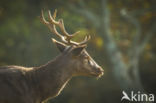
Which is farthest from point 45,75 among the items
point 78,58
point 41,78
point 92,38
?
point 92,38

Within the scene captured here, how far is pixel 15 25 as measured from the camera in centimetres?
2308

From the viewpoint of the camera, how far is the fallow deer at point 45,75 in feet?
25.4

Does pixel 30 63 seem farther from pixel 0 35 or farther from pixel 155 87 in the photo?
pixel 155 87

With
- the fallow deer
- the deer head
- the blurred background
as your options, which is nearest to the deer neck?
the fallow deer

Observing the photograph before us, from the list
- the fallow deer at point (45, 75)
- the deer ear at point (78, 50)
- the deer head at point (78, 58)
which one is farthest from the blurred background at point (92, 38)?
the deer ear at point (78, 50)

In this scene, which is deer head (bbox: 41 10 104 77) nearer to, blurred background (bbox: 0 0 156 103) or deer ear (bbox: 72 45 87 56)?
deer ear (bbox: 72 45 87 56)

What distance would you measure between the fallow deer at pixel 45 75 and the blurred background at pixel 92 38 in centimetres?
1142

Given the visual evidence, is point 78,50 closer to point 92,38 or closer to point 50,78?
point 50,78

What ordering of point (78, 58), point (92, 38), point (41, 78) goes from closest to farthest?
point (41, 78) → point (78, 58) → point (92, 38)

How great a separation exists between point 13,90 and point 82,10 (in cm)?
1352

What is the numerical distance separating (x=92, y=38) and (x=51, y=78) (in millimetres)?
14738

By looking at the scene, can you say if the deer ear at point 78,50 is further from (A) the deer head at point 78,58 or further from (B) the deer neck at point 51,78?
(B) the deer neck at point 51,78

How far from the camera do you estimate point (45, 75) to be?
822cm

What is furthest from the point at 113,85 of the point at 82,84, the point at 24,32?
the point at 24,32
